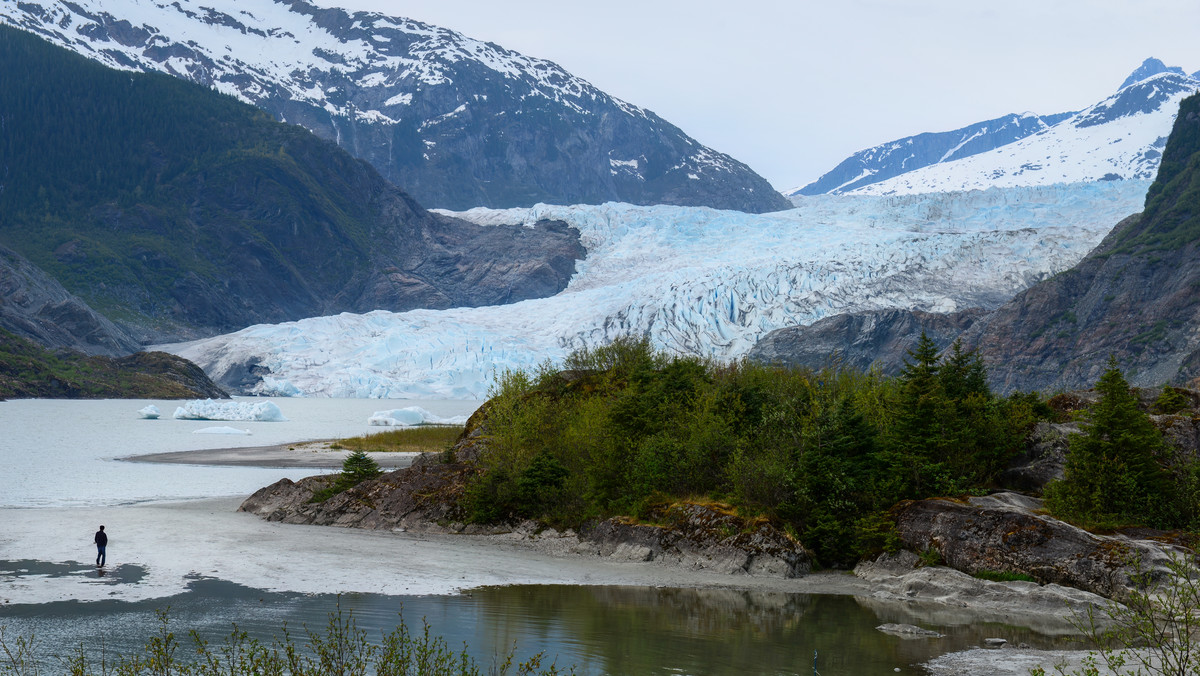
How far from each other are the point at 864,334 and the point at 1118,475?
332 ft

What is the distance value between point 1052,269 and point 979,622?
399 ft

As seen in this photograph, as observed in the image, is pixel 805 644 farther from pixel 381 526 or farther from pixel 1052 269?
pixel 1052 269

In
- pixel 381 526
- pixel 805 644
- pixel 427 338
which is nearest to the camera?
pixel 805 644

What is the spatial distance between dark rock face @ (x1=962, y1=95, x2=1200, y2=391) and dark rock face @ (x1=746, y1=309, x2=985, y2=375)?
3.87 m

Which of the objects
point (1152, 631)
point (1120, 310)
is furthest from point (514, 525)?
point (1120, 310)

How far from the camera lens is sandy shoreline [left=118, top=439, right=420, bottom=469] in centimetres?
5438

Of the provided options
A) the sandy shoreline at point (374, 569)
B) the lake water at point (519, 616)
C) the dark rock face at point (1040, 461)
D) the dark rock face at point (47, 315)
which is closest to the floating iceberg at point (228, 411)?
the sandy shoreline at point (374, 569)

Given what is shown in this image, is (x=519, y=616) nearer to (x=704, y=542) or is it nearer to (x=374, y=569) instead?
(x=374, y=569)

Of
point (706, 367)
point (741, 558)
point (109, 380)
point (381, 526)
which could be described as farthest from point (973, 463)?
point (109, 380)

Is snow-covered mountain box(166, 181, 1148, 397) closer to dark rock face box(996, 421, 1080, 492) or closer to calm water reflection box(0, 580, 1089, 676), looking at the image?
dark rock face box(996, 421, 1080, 492)

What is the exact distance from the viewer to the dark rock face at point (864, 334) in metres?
122

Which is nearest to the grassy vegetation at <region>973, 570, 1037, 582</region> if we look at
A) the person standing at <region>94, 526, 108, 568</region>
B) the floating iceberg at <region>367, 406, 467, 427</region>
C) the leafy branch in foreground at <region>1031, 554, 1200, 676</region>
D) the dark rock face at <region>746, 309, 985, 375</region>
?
the leafy branch in foreground at <region>1031, 554, 1200, 676</region>

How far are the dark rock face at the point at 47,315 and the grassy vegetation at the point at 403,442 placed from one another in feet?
332

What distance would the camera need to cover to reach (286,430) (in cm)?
8525
